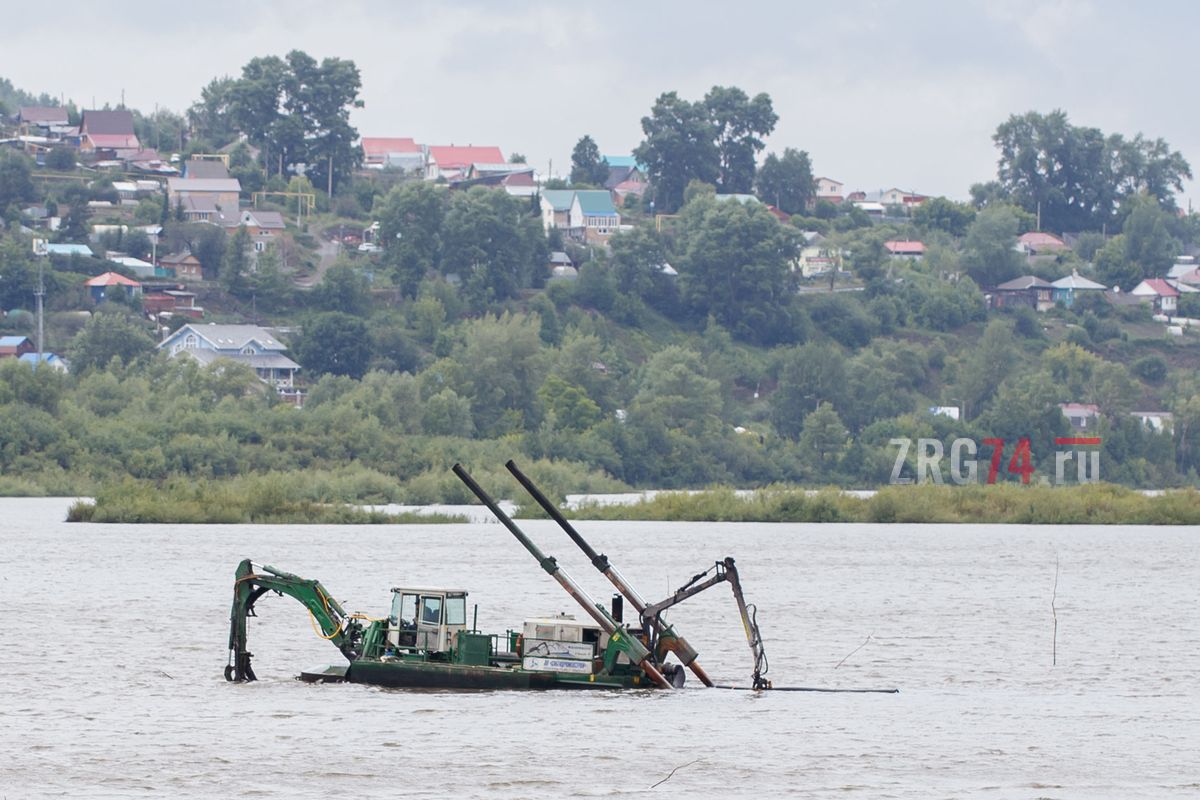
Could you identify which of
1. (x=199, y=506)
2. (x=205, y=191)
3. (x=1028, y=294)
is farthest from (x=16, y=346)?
(x=1028, y=294)

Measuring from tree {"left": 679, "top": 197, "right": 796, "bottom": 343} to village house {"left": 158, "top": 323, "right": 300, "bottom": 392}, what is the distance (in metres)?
37.6

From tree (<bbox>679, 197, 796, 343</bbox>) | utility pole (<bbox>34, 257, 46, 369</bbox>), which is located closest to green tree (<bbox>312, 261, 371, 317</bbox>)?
utility pole (<bbox>34, 257, 46, 369</bbox>)

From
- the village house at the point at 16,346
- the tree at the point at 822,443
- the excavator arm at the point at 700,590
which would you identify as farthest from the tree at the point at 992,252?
the excavator arm at the point at 700,590

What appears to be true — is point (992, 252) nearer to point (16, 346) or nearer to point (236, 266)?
point (236, 266)

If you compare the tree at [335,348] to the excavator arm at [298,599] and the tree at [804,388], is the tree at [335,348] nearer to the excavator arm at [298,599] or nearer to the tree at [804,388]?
the tree at [804,388]

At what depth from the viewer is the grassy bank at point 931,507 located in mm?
91062

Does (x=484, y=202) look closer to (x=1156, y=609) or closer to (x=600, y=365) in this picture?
(x=600, y=365)

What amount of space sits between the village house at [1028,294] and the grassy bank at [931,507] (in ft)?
289

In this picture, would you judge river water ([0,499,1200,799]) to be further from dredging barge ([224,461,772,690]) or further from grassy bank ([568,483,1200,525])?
grassy bank ([568,483,1200,525])

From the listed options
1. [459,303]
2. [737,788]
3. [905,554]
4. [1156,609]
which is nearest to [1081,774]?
[737,788]

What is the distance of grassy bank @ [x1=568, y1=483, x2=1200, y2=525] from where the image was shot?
91.1 metres

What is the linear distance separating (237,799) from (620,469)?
315 feet

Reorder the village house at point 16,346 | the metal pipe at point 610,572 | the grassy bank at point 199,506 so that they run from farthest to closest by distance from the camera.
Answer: the village house at point 16,346, the grassy bank at point 199,506, the metal pipe at point 610,572

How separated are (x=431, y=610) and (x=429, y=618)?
0.15 m
